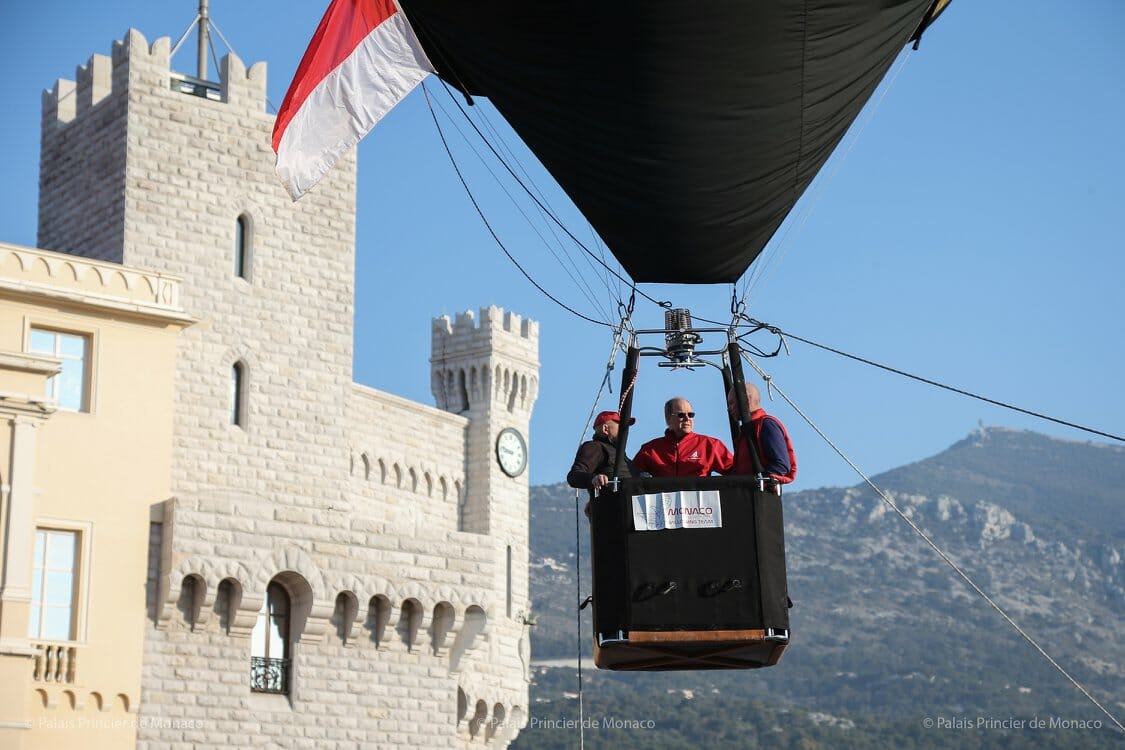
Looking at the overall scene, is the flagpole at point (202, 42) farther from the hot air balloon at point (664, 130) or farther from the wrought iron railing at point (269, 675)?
the hot air balloon at point (664, 130)

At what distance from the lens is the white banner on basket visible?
1199 cm

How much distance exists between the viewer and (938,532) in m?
195

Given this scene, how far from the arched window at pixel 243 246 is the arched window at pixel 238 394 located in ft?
5.02

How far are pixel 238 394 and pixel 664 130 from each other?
17.8m

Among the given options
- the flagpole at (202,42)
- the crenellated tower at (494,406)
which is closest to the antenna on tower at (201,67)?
the flagpole at (202,42)

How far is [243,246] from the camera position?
30125 millimetres

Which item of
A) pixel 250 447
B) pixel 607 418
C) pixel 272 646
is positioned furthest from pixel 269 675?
pixel 607 418

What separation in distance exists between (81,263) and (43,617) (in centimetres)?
528

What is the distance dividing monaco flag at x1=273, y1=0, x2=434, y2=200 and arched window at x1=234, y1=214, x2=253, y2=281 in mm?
15618

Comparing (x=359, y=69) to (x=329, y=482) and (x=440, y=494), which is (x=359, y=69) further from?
(x=440, y=494)

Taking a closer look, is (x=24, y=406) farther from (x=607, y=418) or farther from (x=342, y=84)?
(x=607, y=418)

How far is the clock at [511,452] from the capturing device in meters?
47.1

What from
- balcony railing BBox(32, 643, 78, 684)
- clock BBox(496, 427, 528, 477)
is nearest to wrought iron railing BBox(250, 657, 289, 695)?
balcony railing BBox(32, 643, 78, 684)

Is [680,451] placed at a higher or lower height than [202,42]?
lower
